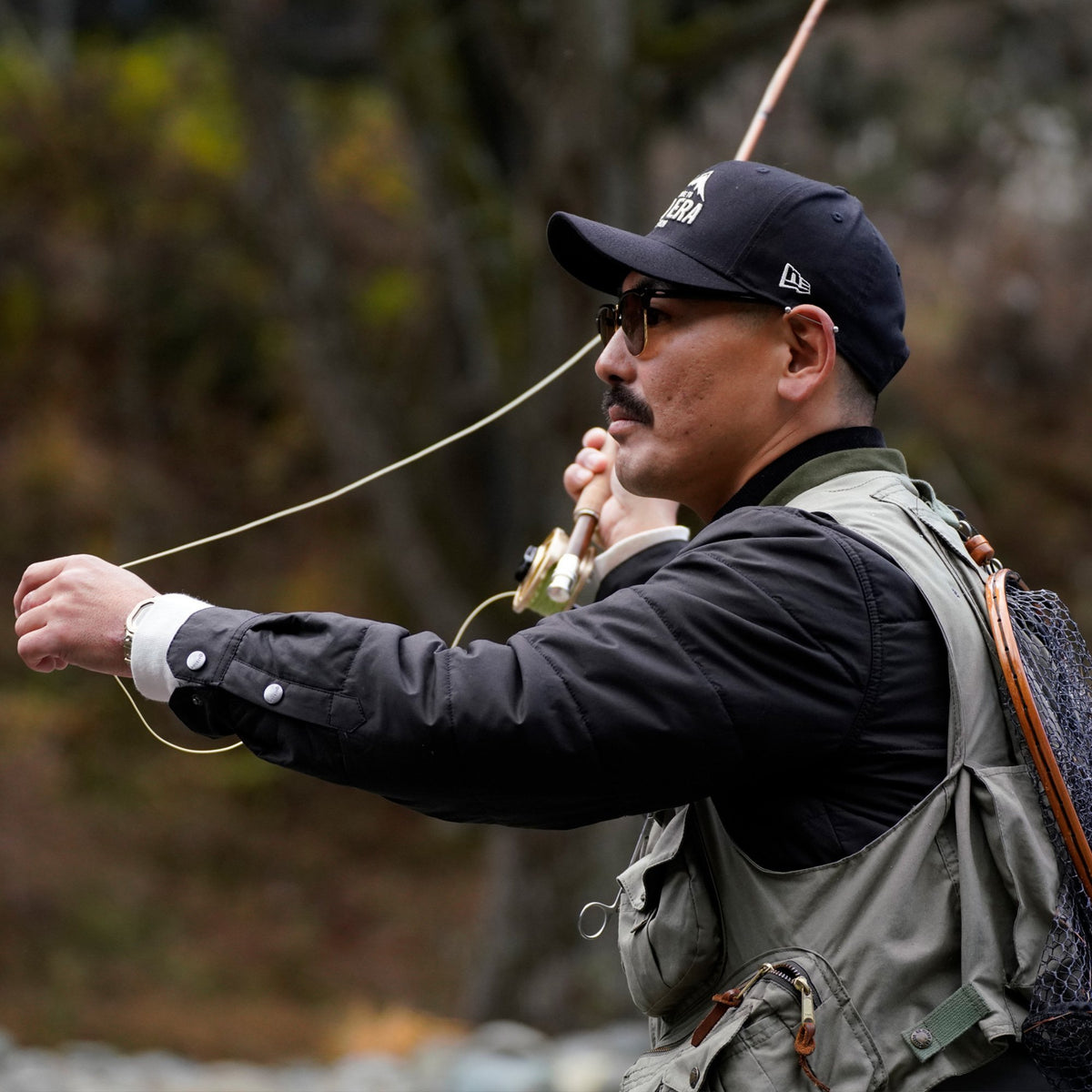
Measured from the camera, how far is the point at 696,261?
203 cm

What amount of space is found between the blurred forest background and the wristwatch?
479cm

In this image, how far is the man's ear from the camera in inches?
79.9

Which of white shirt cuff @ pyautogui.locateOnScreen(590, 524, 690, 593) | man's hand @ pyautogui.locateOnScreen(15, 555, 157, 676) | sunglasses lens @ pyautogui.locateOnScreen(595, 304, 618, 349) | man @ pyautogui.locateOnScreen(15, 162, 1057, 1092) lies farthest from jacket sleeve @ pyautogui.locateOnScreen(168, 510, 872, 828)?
white shirt cuff @ pyautogui.locateOnScreen(590, 524, 690, 593)

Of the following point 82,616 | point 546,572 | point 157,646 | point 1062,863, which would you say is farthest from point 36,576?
point 1062,863

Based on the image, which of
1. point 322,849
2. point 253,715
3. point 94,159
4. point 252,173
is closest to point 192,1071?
point 322,849

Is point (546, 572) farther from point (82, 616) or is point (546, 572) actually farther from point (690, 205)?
point (82, 616)

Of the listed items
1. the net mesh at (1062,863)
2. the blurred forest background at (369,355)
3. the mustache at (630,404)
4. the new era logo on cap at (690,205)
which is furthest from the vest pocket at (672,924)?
the blurred forest background at (369,355)

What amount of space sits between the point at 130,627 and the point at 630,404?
748 millimetres

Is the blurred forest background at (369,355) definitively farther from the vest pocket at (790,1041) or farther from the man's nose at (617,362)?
the vest pocket at (790,1041)

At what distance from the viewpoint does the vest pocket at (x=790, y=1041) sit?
5.70 ft

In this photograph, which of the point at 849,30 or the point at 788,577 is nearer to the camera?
the point at 788,577

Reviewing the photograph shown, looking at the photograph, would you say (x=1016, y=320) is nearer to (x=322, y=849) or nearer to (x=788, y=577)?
(x=322, y=849)

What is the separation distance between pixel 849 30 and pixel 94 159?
5.90m

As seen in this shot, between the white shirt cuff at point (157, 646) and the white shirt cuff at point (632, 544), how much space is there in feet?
3.12
